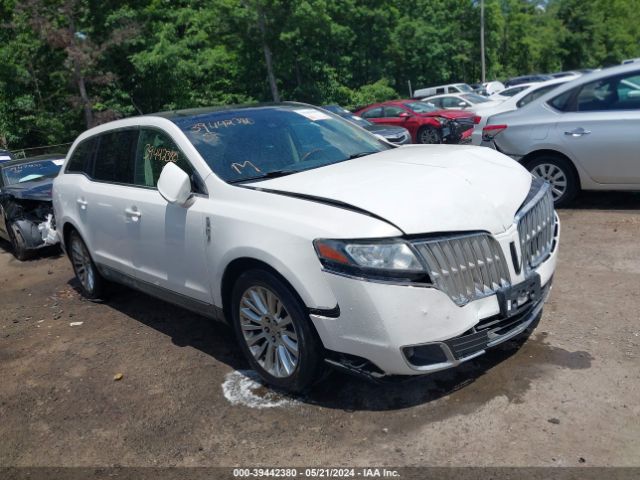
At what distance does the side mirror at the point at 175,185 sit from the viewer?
3838mm

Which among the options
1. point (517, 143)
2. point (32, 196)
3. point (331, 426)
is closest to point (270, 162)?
point (331, 426)

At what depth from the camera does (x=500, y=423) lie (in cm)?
314

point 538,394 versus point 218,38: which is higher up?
point 218,38

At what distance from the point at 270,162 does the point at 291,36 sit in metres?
30.6

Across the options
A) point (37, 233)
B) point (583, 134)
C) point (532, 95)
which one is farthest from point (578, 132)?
point (37, 233)

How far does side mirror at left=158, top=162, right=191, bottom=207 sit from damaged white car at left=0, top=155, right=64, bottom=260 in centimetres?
494

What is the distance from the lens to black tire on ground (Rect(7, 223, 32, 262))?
8.44 m

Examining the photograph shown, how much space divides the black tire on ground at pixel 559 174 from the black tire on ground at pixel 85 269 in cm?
498

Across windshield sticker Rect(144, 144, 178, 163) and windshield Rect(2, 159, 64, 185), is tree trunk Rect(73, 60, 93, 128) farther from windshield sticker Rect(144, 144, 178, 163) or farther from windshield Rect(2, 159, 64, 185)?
windshield sticker Rect(144, 144, 178, 163)

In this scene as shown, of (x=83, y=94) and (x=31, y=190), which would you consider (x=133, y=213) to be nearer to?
(x=31, y=190)

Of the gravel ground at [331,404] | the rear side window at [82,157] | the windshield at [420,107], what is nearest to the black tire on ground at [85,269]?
the rear side window at [82,157]

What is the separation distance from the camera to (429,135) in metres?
16.9

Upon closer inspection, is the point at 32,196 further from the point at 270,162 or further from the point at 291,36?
the point at 291,36

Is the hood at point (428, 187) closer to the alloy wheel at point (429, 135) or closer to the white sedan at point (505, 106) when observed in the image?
the white sedan at point (505, 106)
